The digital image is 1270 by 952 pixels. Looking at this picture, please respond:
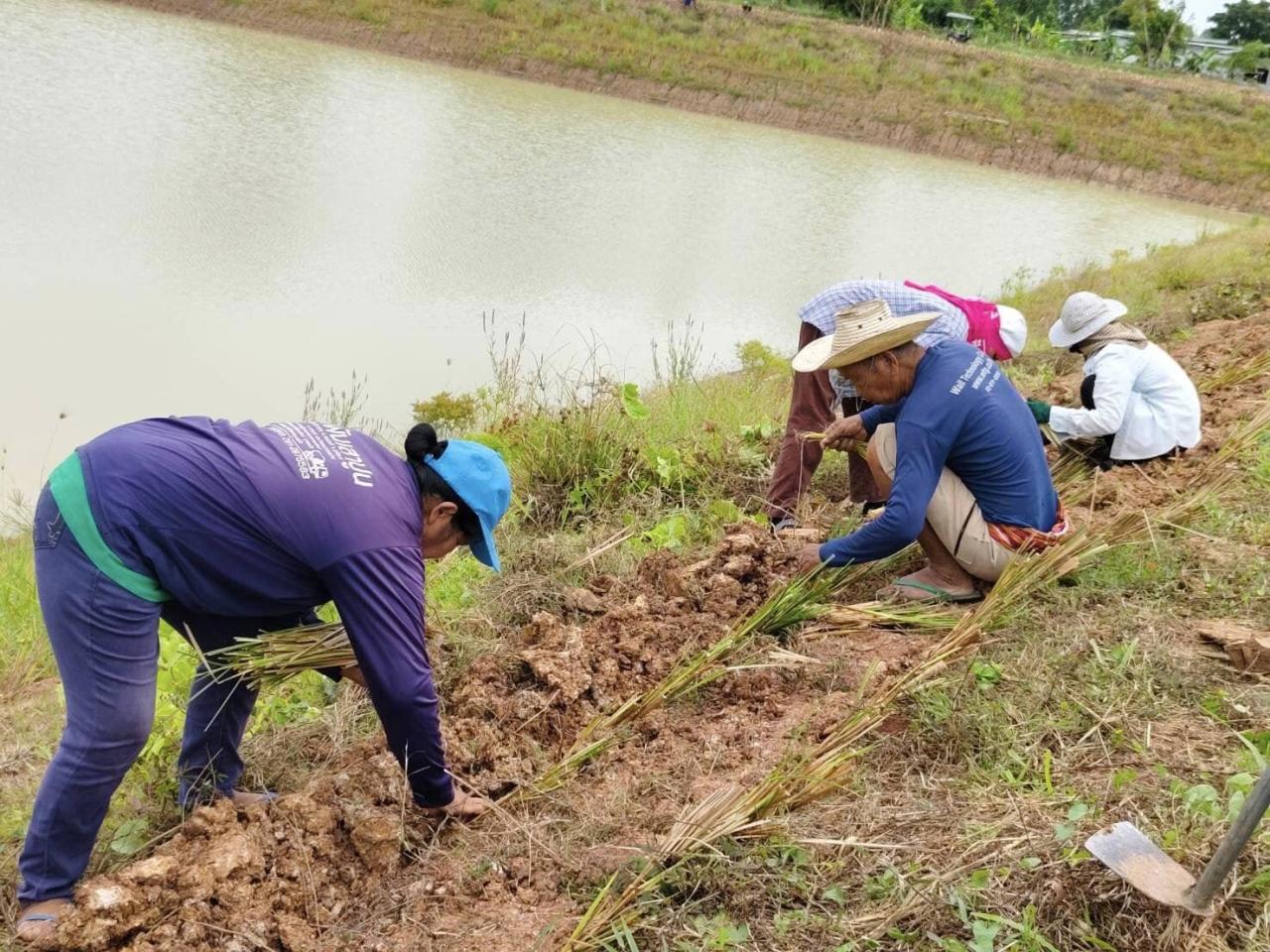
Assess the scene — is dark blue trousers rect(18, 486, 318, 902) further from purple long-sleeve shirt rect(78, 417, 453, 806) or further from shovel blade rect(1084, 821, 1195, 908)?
shovel blade rect(1084, 821, 1195, 908)

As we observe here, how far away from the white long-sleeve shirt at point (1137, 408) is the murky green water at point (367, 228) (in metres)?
3.92

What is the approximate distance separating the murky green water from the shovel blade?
17.8ft

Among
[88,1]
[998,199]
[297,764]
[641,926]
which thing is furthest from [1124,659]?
[88,1]

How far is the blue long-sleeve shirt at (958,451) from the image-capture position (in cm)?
305

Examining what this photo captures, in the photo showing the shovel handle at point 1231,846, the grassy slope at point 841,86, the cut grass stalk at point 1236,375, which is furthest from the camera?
the grassy slope at point 841,86

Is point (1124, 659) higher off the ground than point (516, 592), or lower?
higher

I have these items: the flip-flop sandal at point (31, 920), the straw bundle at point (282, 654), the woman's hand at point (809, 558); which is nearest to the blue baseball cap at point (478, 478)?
the straw bundle at point (282, 654)

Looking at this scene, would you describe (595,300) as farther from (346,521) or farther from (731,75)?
(731,75)

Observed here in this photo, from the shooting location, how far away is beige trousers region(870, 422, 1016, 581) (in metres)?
3.30

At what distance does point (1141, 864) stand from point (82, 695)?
6.79ft

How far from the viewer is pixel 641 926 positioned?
6.70ft

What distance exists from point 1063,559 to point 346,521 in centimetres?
225

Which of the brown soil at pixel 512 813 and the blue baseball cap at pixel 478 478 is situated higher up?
the blue baseball cap at pixel 478 478

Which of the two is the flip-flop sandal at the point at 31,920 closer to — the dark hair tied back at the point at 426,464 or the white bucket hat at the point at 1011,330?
the dark hair tied back at the point at 426,464
